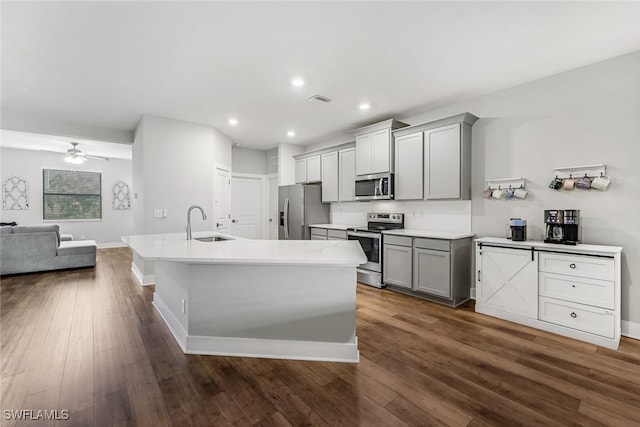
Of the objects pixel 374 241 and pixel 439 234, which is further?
pixel 374 241

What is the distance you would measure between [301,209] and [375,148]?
1.88 metres

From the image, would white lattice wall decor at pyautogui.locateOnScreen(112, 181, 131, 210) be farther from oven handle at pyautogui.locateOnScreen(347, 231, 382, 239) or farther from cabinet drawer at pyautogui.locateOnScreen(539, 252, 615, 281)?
cabinet drawer at pyautogui.locateOnScreen(539, 252, 615, 281)

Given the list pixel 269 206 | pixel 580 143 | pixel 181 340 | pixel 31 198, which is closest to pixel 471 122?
pixel 580 143

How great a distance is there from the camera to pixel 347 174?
16.8 ft

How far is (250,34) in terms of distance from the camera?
2.32 metres

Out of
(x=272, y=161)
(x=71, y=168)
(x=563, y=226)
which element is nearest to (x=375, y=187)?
(x=563, y=226)

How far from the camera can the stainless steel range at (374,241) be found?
4250 millimetres

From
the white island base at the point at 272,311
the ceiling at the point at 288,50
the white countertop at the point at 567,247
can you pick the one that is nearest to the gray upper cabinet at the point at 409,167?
the ceiling at the point at 288,50

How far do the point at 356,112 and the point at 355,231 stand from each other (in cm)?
185

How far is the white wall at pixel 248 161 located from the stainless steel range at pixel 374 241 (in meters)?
3.20

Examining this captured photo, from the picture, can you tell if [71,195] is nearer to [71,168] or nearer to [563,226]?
[71,168]

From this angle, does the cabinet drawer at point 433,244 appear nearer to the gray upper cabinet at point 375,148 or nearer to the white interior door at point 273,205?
the gray upper cabinet at point 375,148

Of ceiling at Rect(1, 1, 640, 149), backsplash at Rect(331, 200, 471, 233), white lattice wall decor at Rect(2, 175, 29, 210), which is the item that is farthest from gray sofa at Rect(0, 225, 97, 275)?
backsplash at Rect(331, 200, 471, 233)

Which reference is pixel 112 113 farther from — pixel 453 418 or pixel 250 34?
pixel 453 418
